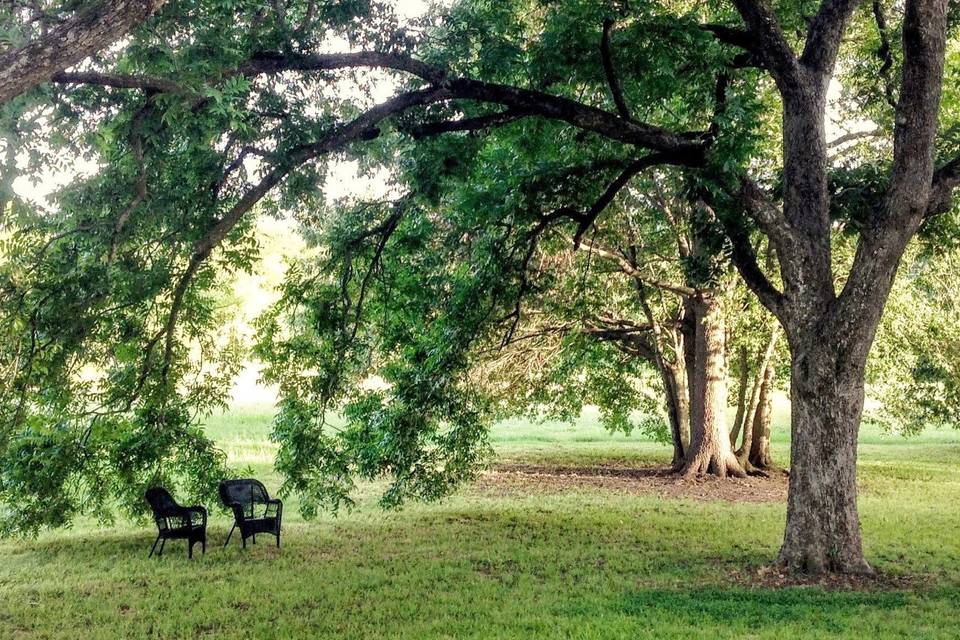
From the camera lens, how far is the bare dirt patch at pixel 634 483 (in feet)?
60.7

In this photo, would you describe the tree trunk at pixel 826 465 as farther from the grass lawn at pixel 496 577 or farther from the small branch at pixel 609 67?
the small branch at pixel 609 67

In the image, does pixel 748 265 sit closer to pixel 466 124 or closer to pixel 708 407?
pixel 466 124

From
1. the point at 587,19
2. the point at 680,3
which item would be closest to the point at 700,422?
the point at 680,3

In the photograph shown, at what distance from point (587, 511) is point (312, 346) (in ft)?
23.1

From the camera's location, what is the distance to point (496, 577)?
34.8 feet

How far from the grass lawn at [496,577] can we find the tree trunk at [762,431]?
13.8 ft

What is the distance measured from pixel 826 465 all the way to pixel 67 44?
8.59 m

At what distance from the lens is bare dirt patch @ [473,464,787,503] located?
18.5m

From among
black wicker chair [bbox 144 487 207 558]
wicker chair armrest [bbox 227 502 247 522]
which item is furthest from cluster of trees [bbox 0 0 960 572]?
wicker chair armrest [bbox 227 502 247 522]

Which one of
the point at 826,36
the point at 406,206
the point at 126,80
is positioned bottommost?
the point at 126,80

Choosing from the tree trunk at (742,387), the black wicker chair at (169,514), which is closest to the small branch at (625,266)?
the tree trunk at (742,387)

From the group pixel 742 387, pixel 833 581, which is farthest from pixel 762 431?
pixel 833 581

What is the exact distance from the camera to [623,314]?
21.7m

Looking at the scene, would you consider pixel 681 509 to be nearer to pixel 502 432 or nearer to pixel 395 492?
pixel 395 492
